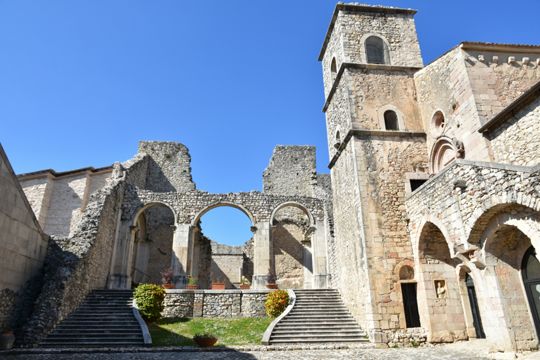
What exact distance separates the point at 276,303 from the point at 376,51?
10471mm

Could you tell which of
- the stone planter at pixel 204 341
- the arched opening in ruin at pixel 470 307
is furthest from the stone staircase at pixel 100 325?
the arched opening in ruin at pixel 470 307

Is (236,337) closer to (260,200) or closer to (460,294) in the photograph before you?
(460,294)

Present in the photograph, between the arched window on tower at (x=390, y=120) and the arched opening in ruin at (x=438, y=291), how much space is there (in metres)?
4.18

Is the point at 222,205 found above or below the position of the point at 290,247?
above

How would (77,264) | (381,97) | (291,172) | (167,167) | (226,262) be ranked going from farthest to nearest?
(226,262) < (291,172) < (167,167) < (381,97) < (77,264)

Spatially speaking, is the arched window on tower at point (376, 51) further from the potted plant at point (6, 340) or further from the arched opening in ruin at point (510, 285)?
the potted plant at point (6, 340)

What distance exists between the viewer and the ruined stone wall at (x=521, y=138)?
8.99m

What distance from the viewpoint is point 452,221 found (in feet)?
30.7

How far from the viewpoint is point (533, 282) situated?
27.5ft

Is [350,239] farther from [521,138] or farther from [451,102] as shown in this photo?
[521,138]

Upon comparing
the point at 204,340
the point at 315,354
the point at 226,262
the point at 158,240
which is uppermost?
the point at 158,240

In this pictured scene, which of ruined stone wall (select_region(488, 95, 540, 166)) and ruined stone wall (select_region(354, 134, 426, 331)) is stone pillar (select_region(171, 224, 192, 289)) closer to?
ruined stone wall (select_region(354, 134, 426, 331))

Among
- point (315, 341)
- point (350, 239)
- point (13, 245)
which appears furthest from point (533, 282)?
point (13, 245)

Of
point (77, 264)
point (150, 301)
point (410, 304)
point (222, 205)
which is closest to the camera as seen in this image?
point (410, 304)
